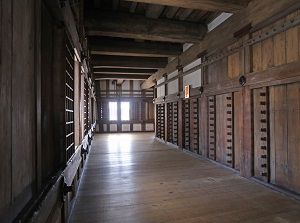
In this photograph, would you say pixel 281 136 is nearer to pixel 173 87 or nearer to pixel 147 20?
pixel 147 20

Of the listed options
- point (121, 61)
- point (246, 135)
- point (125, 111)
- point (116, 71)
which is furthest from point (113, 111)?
point (246, 135)

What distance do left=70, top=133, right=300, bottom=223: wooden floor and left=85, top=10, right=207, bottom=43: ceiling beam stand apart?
2.72 metres

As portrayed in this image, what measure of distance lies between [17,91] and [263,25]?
10.8 ft

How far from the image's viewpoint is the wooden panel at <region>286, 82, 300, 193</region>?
2.55 meters

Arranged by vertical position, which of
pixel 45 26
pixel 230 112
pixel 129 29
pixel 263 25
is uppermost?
pixel 129 29

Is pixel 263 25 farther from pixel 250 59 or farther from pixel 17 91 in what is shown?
pixel 17 91

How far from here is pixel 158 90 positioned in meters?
8.70

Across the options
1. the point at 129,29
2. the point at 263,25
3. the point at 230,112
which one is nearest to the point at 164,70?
the point at 129,29

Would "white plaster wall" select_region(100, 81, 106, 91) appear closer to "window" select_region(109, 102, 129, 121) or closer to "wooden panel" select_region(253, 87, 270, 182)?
"window" select_region(109, 102, 129, 121)

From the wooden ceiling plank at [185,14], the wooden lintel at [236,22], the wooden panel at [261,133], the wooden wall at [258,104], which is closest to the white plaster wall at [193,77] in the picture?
the wooden lintel at [236,22]

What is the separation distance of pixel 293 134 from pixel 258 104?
696 millimetres

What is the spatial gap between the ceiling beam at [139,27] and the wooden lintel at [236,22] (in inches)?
14.0

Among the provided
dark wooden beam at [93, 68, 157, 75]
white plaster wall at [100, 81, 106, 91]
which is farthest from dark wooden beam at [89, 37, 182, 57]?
white plaster wall at [100, 81, 106, 91]

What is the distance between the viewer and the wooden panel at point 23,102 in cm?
90
